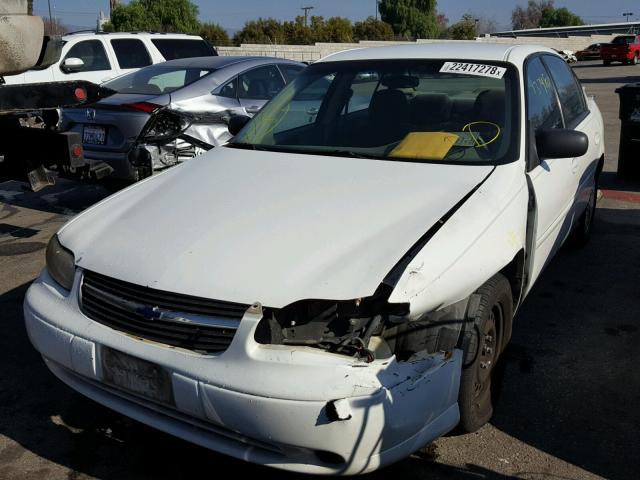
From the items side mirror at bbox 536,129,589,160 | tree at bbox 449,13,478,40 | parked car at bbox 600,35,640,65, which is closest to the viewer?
side mirror at bbox 536,129,589,160

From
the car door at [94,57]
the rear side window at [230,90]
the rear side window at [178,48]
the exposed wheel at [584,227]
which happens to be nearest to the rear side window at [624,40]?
the rear side window at [178,48]

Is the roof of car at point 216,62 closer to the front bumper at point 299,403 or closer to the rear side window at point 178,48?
the rear side window at point 178,48

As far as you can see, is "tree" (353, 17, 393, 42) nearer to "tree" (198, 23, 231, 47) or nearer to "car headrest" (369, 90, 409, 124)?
"tree" (198, 23, 231, 47)

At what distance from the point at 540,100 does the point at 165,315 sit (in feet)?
8.79

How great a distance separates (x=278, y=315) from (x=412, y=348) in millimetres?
526

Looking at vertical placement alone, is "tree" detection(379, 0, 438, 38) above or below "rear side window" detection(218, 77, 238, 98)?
above

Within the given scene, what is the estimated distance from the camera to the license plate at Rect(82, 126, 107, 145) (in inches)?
281

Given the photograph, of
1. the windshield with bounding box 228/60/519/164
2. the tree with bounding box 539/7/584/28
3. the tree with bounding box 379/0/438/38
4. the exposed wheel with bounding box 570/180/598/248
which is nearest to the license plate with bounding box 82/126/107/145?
the windshield with bounding box 228/60/519/164

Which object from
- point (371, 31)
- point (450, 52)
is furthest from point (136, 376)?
point (371, 31)

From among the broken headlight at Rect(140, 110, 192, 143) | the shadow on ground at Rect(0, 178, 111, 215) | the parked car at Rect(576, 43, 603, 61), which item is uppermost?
the broken headlight at Rect(140, 110, 192, 143)

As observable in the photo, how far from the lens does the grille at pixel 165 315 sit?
8.76 ft

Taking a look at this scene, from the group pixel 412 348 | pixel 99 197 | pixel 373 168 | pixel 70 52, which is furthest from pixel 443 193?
pixel 70 52

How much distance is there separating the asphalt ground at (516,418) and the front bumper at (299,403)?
0.43 metres

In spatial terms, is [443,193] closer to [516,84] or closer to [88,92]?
[516,84]
